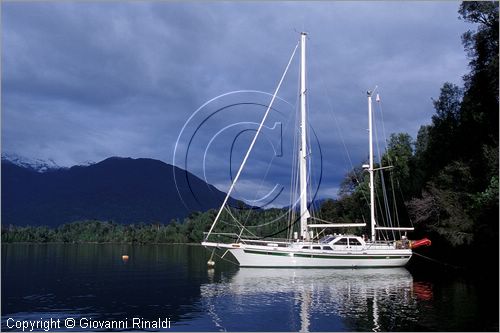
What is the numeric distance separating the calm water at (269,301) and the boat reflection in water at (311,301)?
5cm

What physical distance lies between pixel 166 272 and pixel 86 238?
15256 cm

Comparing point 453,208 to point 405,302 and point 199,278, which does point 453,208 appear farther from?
point 199,278

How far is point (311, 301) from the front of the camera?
1059 inches

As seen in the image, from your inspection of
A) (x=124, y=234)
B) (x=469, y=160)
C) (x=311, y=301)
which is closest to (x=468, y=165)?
(x=469, y=160)

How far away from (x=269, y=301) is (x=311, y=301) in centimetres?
237

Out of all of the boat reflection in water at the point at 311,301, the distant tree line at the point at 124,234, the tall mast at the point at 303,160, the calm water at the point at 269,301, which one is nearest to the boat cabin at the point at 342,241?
the tall mast at the point at 303,160

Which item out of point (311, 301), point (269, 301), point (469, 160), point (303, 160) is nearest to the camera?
point (269, 301)

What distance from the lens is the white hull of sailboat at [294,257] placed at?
4381cm

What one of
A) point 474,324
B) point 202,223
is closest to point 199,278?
point 474,324

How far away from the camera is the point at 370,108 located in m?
52.0

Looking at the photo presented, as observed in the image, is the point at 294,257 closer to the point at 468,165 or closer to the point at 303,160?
the point at 303,160

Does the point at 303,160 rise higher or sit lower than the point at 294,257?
higher

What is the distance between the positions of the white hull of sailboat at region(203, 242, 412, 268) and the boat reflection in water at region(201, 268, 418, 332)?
3.18m

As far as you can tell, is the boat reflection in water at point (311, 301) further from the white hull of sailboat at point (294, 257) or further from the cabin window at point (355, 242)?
the cabin window at point (355, 242)
